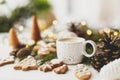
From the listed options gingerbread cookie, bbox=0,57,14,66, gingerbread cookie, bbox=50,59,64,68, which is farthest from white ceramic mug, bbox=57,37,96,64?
gingerbread cookie, bbox=0,57,14,66

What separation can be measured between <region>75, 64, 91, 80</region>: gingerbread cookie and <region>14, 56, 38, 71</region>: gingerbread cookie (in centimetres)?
15

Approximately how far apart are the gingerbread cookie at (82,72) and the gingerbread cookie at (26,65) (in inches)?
5.7

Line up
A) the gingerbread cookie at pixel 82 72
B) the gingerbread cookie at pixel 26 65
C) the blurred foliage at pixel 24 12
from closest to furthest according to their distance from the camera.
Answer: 1. the gingerbread cookie at pixel 82 72
2. the gingerbread cookie at pixel 26 65
3. the blurred foliage at pixel 24 12

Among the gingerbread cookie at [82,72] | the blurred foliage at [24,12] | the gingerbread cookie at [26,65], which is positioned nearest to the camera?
the gingerbread cookie at [82,72]

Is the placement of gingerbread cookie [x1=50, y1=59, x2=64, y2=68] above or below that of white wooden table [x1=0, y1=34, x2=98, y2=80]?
above

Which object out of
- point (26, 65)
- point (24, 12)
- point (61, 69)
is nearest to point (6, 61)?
point (26, 65)

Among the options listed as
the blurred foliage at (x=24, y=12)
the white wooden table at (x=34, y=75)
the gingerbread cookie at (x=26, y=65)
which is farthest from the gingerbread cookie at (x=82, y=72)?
the blurred foliage at (x=24, y=12)

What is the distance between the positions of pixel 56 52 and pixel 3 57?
20cm

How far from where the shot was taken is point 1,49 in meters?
1.12

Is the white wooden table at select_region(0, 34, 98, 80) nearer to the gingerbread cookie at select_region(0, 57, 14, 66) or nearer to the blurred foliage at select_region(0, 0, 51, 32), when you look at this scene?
the gingerbread cookie at select_region(0, 57, 14, 66)

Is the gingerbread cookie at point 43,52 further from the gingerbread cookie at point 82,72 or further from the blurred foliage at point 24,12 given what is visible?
the blurred foliage at point 24,12

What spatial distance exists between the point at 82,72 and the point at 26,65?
0.20 metres

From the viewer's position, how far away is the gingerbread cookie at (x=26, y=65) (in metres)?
0.86

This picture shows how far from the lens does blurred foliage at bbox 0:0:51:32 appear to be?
157cm
